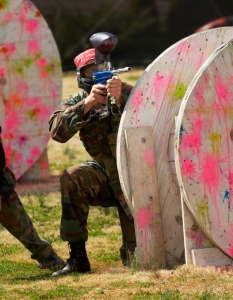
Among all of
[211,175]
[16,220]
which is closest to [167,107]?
[211,175]

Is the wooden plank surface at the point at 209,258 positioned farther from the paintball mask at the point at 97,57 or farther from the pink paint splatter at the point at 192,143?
the paintball mask at the point at 97,57

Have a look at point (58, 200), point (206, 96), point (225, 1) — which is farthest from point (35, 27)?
point (225, 1)

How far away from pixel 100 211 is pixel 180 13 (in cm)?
1498

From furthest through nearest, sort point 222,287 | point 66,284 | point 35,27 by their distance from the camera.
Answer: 1. point 35,27
2. point 66,284
3. point 222,287

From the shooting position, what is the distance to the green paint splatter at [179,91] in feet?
19.7

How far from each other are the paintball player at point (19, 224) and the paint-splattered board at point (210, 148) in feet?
4.58

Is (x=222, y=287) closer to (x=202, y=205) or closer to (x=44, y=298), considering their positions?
(x=202, y=205)

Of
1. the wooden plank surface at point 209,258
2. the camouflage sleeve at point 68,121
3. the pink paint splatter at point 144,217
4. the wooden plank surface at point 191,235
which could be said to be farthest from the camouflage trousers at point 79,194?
the wooden plank surface at point 209,258

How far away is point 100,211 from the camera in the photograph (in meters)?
8.84

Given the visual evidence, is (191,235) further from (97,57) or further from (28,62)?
(28,62)

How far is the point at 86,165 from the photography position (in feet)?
21.0

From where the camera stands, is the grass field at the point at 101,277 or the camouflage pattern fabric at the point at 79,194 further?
the camouflage pattern fabric at the point at 79,194

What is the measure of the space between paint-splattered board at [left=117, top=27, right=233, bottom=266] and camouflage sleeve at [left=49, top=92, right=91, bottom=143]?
0.37 meters

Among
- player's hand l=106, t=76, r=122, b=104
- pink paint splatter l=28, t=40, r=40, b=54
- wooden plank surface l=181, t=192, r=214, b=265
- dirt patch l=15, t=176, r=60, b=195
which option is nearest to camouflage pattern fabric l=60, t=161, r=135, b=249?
player's hand l=106, t=76, r=122, b=104
